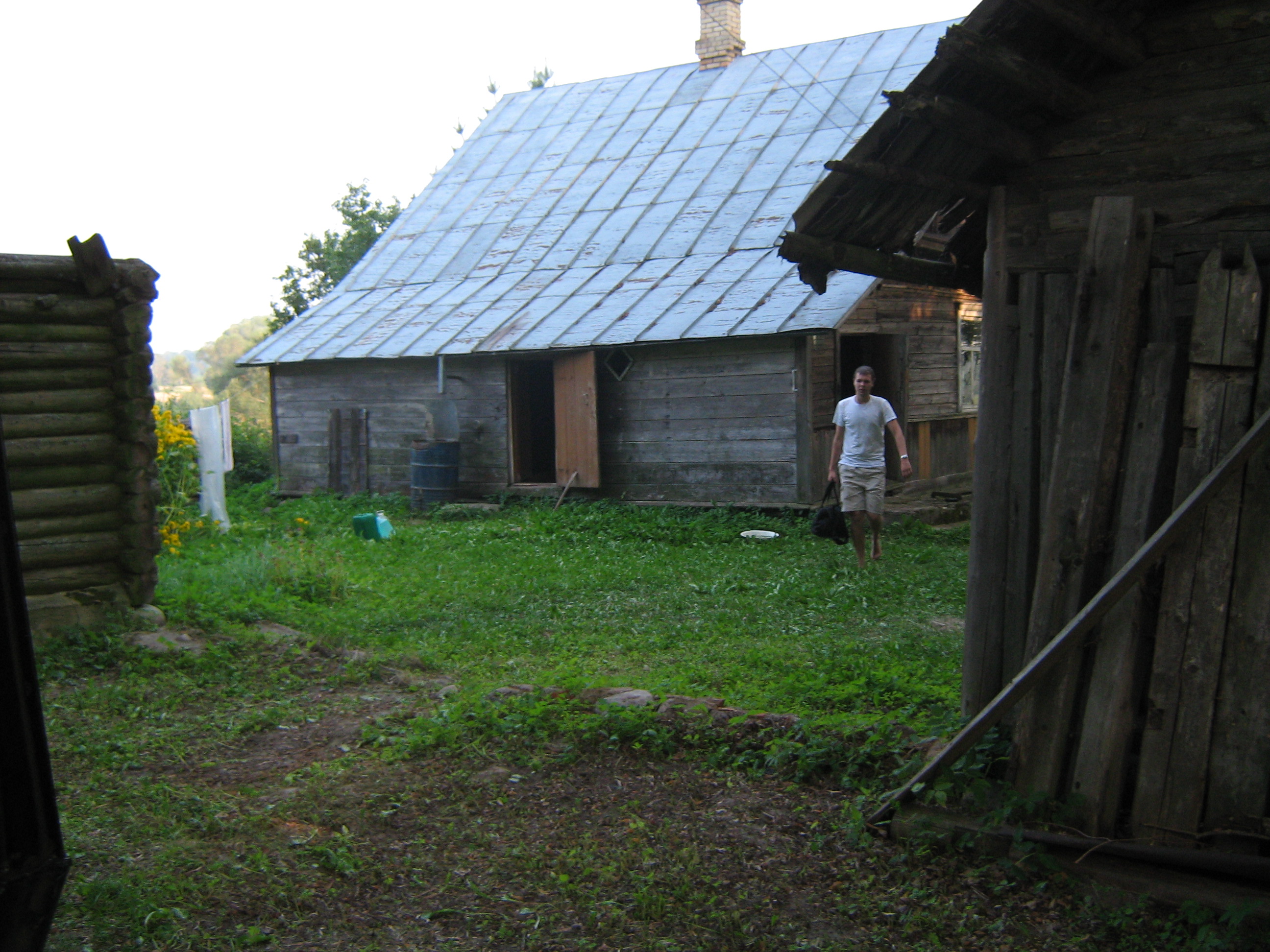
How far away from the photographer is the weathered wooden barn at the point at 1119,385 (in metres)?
3.36

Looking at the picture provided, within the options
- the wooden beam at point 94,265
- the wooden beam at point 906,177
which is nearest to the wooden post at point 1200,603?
the wooden beam at point 906,177

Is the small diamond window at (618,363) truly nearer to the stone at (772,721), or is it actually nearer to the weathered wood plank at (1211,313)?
the stone at (772,721)

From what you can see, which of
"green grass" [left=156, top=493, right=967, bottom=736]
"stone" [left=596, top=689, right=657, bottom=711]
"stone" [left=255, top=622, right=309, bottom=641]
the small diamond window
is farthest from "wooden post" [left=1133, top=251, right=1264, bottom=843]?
the small diamond window

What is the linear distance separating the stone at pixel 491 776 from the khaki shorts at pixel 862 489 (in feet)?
17.8

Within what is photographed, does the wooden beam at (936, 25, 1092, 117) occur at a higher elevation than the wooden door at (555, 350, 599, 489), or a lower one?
higher

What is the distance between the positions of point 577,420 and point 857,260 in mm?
9212

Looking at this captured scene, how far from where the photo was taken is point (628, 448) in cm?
1377

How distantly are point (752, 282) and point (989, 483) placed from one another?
9404 millimetres

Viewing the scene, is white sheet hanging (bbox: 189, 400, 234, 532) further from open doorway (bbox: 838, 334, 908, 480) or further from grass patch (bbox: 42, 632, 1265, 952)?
open doorway (bbox: 838, 334, 908, 480)

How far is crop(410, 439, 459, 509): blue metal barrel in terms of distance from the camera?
14.7 metres

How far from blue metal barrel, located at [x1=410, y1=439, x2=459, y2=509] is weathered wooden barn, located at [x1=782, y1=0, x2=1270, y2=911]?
10808 millimetres

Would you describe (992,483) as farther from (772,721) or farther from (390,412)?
(390,412)

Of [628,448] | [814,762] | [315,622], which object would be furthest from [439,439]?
[814,762]

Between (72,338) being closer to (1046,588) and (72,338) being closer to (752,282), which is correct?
(1046,588)
